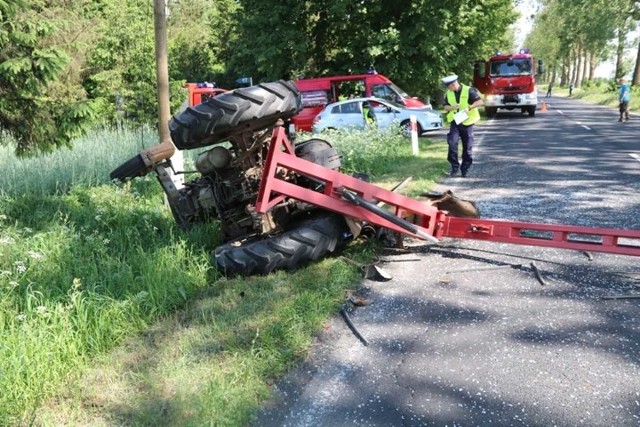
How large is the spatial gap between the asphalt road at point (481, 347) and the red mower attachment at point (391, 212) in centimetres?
23

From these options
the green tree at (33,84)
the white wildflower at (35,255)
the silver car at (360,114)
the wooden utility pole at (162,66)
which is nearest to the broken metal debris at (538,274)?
the wooden utility pole at (162,66)

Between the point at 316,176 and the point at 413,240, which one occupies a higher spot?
the point at 316,176

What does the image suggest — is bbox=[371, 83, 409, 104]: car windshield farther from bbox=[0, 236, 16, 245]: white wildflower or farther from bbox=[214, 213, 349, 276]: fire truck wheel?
bbox=[0, 236, 16, 245]: white wildflower

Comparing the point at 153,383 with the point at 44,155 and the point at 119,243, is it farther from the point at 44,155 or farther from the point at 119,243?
the point at 44,155

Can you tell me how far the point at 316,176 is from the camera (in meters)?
4.51

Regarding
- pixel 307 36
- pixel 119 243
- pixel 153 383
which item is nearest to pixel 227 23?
pixel 307 36

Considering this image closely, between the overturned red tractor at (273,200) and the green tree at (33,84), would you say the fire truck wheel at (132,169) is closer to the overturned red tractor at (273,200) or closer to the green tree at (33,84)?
the overturned red tractor at (273,200)

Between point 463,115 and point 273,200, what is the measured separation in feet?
18.8

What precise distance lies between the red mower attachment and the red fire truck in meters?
20.0

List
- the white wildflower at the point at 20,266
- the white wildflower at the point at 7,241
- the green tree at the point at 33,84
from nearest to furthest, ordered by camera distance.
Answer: the white wildflower at the point at 20,266, the white wildflower at the point at 7,241, the green tree at the point at 33,84

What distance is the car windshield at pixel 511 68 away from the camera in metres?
23.4

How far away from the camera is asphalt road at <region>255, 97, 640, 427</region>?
2707 mm

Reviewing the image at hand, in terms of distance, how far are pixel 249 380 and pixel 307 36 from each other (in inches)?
814

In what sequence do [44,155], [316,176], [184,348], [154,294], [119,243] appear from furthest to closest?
[44,155], [119,243], [316,176], [154,294], [184,348]
